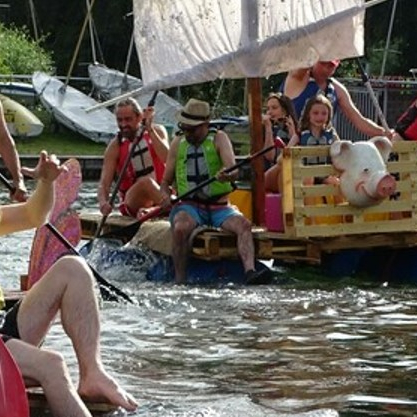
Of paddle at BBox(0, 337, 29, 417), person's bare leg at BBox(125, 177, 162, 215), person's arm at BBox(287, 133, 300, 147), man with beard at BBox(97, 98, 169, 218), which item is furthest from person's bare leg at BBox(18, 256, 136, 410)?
person's bare leg at BBox(125, 177, 162, 215)

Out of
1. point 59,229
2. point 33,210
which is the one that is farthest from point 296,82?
point 33,210

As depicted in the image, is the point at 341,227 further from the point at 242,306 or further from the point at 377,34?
the point at 377,34

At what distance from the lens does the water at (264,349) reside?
859cm

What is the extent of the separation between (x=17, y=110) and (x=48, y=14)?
18.1 metres

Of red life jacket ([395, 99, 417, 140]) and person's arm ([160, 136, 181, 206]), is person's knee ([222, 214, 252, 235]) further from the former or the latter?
red life jacket ([395, 99, 417, 140])

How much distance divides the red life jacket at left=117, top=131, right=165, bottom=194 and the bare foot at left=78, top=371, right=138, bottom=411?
7.32 metres

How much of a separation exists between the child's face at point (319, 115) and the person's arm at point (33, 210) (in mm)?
6309

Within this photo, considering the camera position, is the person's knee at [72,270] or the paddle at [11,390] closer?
the paddle at [11,390]

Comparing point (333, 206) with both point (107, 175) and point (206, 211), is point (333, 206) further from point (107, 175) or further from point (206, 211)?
point (107, 175)

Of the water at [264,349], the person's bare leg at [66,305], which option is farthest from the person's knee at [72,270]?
the water at [264,349]

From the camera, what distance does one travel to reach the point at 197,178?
14.1 metres

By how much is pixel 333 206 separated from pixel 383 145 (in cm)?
62

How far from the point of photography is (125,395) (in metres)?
7.82

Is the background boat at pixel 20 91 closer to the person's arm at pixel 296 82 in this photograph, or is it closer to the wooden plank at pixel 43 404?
the person's arm at pixel 296 82
